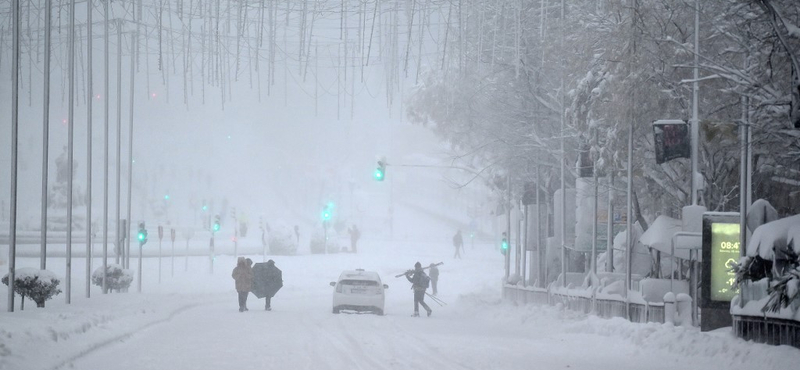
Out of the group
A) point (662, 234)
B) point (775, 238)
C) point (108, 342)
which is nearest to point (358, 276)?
point (662, 234)

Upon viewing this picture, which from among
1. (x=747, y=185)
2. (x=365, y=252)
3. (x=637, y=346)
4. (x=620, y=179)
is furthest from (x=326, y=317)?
(x=365, y=252)

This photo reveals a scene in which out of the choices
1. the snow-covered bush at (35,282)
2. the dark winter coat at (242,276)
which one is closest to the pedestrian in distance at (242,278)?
the dark winter coat at (242,276)

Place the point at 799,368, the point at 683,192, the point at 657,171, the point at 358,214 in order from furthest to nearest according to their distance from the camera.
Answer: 1. the point at 358,214
2. the point at 657,171
3. the point at 683,192
4. the point at 799,368

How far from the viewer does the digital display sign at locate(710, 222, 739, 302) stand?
57.1 feet

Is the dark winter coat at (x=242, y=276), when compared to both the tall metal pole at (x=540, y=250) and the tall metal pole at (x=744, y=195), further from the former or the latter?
the tall metal pole at (x=744, y=195)

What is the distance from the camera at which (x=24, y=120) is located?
16138 centimetres

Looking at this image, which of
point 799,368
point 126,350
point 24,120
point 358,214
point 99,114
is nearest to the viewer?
point 799,368

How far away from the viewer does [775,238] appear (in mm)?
15133

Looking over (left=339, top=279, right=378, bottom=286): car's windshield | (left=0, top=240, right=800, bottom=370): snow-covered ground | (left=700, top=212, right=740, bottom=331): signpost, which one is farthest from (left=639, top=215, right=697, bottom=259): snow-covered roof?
(left=339, top=279, right=378, bottom=286): car's windshield

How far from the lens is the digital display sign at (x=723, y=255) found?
57.1 feet

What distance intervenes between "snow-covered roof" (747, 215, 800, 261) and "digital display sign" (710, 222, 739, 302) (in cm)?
164

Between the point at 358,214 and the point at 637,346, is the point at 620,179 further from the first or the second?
the point at 358,214

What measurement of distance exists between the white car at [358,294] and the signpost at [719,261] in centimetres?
1503

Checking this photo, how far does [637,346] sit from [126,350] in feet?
29.0
